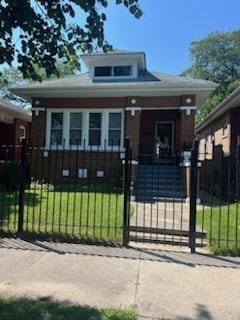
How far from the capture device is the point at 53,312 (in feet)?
15.4

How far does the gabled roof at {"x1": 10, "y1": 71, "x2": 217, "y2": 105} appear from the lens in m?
16.6

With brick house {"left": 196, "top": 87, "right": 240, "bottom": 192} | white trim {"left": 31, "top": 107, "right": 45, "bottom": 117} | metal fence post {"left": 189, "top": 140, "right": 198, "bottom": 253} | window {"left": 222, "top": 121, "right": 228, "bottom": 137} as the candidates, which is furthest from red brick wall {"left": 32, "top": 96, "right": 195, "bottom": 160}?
metal fence post {"left": 189, "top": 140, "right": 198, "bottom": 253}

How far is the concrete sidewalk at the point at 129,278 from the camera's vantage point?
204 inches

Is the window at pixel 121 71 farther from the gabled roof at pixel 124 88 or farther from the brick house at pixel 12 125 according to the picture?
the brick house at pixel 12 125

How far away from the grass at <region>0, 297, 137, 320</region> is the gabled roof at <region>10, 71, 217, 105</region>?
1270 cm

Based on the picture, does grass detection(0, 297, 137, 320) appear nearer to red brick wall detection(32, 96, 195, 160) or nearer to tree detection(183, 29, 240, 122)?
red brick wall detection(32, 96, 195, 160)

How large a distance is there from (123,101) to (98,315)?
44.6 ft

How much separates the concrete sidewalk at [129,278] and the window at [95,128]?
1026cm

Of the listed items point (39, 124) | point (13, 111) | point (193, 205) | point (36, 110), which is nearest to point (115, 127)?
point (39, 124)

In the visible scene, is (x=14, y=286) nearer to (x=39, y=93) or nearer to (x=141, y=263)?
(x=141, y=263)

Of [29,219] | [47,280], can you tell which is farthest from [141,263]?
[29,219]

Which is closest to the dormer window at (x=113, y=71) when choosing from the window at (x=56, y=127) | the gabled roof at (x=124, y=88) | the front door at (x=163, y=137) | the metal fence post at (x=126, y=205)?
the gabled roof at (x=124, y=88)

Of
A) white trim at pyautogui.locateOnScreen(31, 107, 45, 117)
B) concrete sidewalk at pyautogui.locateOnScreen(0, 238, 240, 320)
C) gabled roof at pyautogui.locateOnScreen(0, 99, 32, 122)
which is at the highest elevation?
gabled roof at pyautogui.locateOnScreen(0, 99, 32, 122)

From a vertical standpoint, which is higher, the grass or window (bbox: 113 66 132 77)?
window (bbox: 113 66 132 77)
